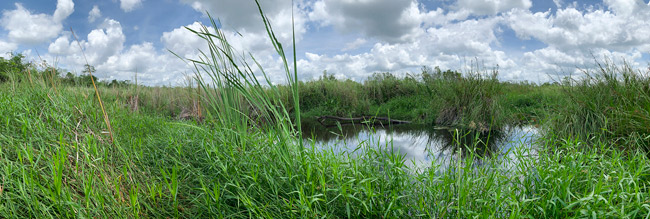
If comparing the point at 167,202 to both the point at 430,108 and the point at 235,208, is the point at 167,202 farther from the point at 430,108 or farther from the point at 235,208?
the point at 430,108

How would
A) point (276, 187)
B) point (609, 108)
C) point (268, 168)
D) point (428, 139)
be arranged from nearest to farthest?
point (276, 187)
point (268, 168)
point (609, 108)
point (428, 139)

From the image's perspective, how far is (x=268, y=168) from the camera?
7.41 ft

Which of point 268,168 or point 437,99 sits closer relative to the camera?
point 268,168

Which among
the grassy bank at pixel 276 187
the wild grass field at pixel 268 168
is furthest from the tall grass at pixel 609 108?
the grassy bank at pixel 276 187

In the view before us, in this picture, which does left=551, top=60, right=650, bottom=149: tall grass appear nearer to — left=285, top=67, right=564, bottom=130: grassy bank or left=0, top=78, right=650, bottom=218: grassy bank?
left=285, top=67, right=564, bottom=130: grassy bank

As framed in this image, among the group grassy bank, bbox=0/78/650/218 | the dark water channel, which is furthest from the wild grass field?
the dark water channel

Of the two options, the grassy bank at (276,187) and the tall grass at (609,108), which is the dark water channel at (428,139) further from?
the grassy bank at (276,187)

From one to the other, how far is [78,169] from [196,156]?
2.58 feet

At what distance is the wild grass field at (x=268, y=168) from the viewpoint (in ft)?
6.08

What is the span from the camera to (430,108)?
795 cm

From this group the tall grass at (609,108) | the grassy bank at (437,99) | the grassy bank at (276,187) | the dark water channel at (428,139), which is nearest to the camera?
the grassy bank at (276,187)

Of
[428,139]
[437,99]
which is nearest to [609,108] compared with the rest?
[428,139]

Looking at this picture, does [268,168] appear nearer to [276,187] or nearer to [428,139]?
[276,187]

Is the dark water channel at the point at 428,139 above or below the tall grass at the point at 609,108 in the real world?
below
